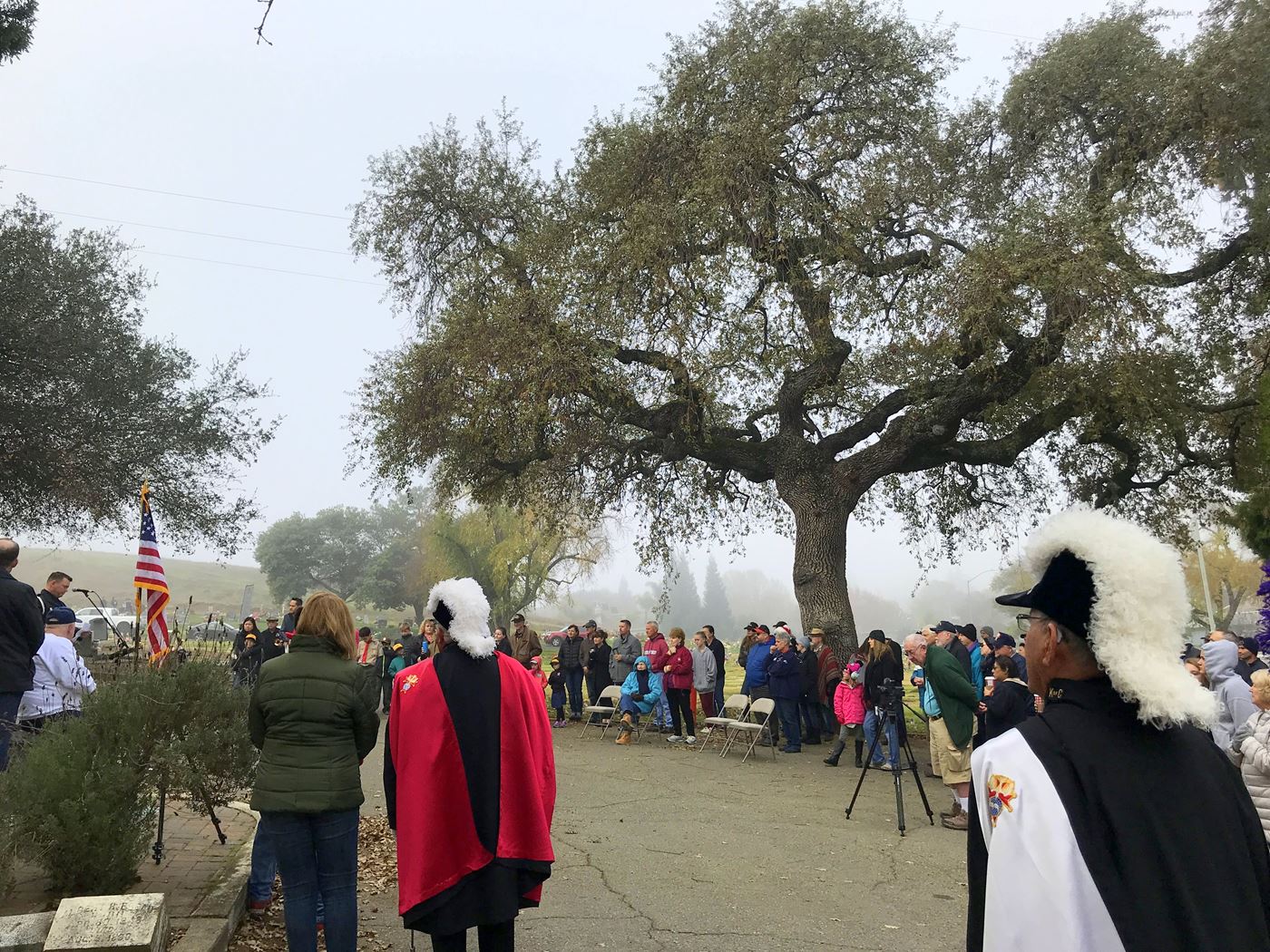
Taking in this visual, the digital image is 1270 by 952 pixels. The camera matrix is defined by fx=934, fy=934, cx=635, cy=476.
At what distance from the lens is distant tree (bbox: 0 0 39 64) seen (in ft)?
30.9

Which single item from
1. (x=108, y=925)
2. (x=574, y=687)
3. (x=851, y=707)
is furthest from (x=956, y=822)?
(x=574, y=687)

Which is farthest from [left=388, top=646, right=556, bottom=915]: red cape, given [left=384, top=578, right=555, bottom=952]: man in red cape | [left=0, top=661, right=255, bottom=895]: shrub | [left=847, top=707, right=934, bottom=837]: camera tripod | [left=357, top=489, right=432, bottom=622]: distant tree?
[left=357, top=489, right=432, bottom=622]: distant tree

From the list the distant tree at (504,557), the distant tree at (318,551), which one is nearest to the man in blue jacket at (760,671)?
the distant tree at (504,557)

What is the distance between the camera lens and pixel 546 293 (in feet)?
50.5

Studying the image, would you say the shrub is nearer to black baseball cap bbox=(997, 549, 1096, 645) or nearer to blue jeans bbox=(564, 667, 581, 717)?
black baseball cap bbox=(997, 549, 1096, 645)

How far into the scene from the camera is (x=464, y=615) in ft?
14.2

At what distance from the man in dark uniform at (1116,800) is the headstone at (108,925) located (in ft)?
12.5

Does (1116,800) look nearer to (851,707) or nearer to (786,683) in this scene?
(851,707)

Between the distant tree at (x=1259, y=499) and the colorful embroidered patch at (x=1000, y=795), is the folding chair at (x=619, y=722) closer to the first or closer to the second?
the distant tree at (x=1259, y=499)

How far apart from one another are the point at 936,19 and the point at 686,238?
6.20 metres

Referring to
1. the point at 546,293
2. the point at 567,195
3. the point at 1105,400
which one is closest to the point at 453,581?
the point at 546,293

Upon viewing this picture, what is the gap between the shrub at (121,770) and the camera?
5219 millimetres

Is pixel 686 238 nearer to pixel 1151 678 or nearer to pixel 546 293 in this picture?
pixel 546 293

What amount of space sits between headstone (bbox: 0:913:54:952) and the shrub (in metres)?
0.87
